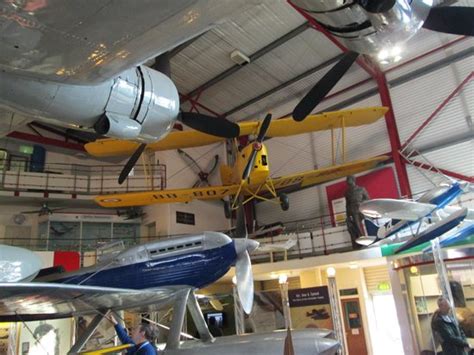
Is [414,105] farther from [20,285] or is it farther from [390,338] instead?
[20,285]

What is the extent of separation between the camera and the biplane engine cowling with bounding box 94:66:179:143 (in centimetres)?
317

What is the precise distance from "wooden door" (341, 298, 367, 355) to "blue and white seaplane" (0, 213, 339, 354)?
8657 millimetres

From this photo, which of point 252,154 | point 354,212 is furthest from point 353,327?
point 252,154

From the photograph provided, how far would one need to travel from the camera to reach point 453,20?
3.50 meters

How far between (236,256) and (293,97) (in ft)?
40.6

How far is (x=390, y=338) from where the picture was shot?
14.9 meters

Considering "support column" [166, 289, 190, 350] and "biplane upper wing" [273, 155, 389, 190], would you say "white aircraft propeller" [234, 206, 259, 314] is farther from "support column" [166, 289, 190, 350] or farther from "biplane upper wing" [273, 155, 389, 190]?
"biplane upper wing" [273, 155, 389, 190]

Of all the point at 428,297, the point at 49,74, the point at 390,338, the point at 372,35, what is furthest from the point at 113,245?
the point at 390,338

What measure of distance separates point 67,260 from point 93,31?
11776mm

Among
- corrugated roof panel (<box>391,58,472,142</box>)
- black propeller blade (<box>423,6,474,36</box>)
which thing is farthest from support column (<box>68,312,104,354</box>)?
corrugated roof panel (<box>391,58,472,142</box>)

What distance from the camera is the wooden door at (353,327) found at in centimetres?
1357

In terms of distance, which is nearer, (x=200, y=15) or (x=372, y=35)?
(x=200, y=15)

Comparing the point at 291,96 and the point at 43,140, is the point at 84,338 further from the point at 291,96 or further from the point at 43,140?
the point at 291,96

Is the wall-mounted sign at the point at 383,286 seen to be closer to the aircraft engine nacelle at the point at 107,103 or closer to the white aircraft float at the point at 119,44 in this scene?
the white aircraft float at the point at 119,44
